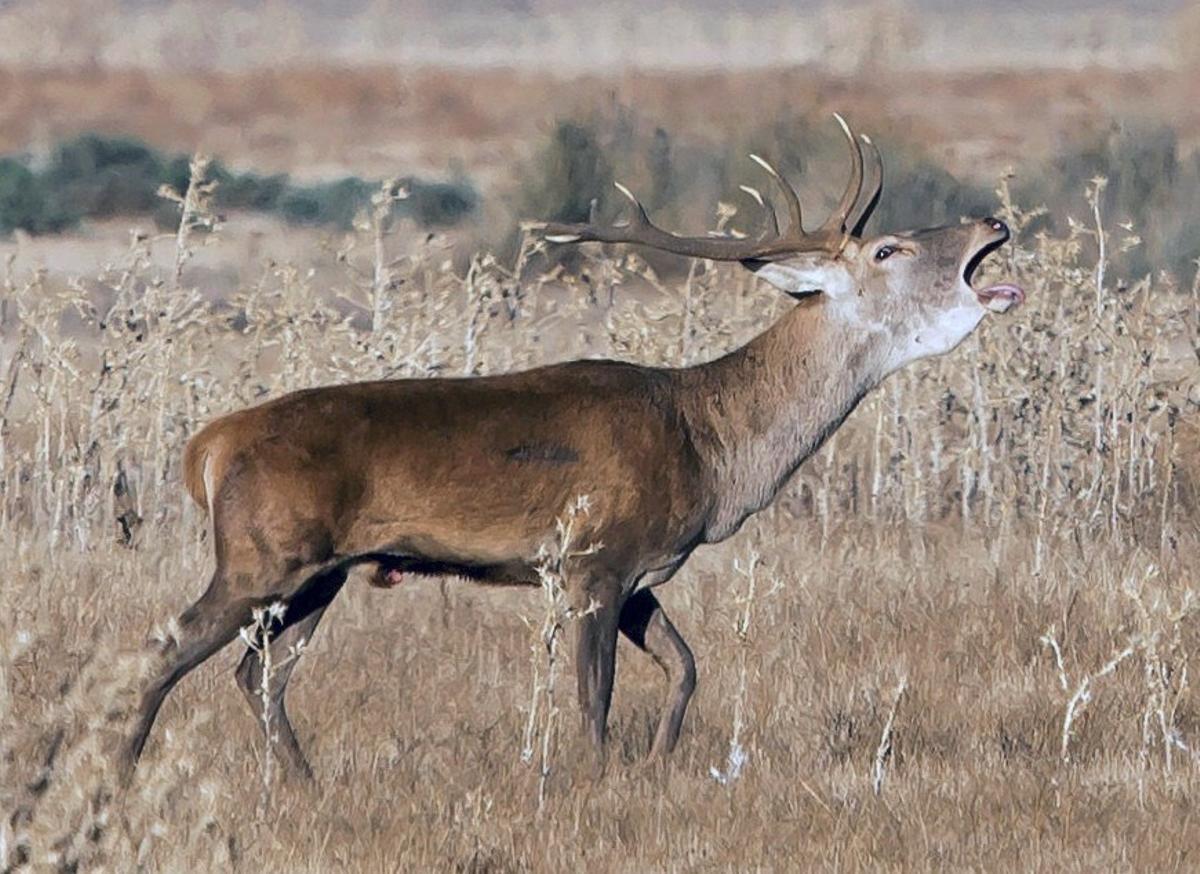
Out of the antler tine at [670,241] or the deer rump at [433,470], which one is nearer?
the deer rump at [433,470]

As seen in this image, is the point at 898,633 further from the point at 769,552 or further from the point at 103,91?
the point at 103,91

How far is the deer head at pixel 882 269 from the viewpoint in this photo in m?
9.70

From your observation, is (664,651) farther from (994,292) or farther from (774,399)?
(994,292)

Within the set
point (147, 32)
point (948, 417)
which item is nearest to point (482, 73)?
point (147, 32)

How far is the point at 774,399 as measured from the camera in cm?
962

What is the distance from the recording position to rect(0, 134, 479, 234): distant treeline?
32.5 meters

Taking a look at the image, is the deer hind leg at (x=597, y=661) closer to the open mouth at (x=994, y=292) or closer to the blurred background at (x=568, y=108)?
the open mouth at (x=994, y=292)

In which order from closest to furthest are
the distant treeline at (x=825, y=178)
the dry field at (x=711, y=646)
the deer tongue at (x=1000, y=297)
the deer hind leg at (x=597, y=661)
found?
the dry field at (x=711, y=646) < the deer hind leg at (x=597, y=661) < the deer tongue at (x=1000, y=297) < the distant treeline at (x=825, y=178)

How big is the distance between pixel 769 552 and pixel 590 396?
10.8 ft

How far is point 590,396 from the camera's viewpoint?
9.14m

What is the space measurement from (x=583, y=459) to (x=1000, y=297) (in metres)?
1.61

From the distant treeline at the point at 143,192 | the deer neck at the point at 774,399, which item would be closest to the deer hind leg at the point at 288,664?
the deer neck at the point at 774,399

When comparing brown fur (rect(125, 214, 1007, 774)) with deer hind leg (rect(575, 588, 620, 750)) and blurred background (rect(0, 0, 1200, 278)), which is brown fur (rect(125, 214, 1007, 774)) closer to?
deer hind leg (rect(575, 588, 620, 750))

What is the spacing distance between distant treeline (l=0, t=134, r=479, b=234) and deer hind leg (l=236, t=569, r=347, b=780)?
2276cm
